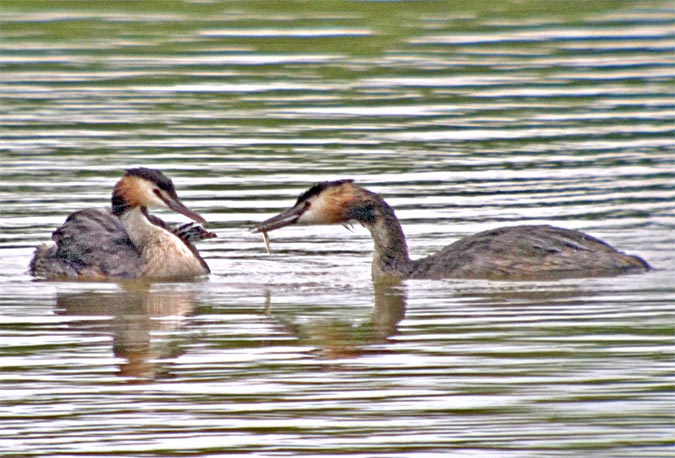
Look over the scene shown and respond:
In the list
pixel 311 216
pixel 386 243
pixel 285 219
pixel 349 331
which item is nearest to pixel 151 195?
pixel 285 219

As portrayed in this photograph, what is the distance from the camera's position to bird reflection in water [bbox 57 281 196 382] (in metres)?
10.3

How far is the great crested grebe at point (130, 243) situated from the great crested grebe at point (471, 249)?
0.74 m

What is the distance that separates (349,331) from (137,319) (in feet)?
5.13

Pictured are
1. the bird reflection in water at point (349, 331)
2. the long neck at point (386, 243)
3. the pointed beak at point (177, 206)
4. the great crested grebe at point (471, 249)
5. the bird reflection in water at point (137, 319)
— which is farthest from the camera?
the pointed beak at point (177, 206)

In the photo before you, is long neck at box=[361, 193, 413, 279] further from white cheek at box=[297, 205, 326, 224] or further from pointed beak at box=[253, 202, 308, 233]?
pointed beak at box=[253, 202, 308, 233]

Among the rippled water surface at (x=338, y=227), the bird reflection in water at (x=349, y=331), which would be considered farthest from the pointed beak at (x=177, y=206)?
the bird reflection in water at (x=349, y=331)

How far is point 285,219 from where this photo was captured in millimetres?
14094

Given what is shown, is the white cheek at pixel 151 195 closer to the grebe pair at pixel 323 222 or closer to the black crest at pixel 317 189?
the grebe pair at pixel 323 222

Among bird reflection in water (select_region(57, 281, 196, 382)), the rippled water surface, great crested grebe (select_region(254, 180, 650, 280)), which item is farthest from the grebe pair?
bird reflection in water (select_region(57, 281, 196, 382))

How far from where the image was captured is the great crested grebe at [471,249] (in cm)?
1366

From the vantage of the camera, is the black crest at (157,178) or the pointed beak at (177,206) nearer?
the pointed beak at (177,206)

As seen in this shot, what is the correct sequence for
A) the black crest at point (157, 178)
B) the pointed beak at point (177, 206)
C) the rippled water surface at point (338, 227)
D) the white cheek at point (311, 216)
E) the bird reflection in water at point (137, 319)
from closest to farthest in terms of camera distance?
the rippled water surface at point (338, 227)
the bird reflection in water at point (137, 319)
the white cheek at point (311, 216)
the pointed beak at point (177, 206)
the black crest at point (157, 178)

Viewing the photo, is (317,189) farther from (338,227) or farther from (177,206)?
(338,227)

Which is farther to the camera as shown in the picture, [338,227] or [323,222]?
[338,227]
